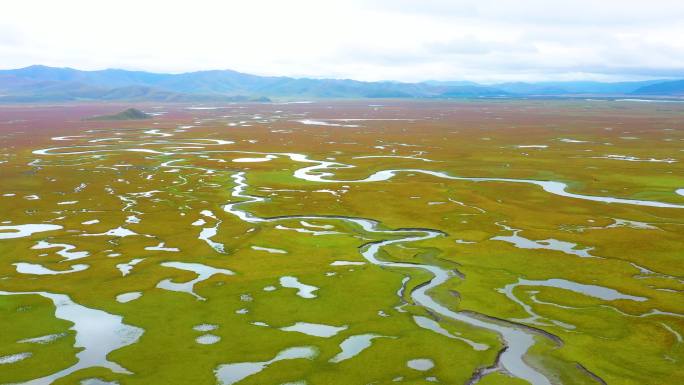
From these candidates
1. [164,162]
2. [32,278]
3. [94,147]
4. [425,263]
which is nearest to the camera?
[32,278]

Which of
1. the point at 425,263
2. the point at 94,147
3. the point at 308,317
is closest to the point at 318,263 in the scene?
the point at 425,263

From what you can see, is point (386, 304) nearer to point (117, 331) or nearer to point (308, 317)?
point (308, 317)

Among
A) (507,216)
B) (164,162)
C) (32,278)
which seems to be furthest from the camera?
(164,162)

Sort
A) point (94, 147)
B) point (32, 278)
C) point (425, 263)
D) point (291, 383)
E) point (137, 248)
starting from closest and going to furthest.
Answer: point (291, 383) < point (32, 278) < point (425, 263) < point (137, 248) < point (94, 147)

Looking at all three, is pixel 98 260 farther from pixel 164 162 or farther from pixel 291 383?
pixel 164 162

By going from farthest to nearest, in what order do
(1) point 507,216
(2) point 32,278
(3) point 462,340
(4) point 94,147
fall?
(4) point 94,147
(1) point 507,216
(2) point 32,278
(3) point 462,340

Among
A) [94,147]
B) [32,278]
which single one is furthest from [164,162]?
[32,278]

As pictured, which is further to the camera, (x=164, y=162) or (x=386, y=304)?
(x=164, y=162)
